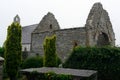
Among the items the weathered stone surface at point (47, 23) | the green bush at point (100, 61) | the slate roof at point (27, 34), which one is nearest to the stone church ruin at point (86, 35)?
the weathered stone surface at point (47, 23)

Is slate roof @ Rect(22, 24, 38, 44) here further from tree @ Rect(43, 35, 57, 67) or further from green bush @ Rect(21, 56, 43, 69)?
tree @ Rect(43, 35, 57, 67)

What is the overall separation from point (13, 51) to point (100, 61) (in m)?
6.60

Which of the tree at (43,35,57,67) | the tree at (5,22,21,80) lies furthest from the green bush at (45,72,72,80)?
the tree at (43,35,57,67)

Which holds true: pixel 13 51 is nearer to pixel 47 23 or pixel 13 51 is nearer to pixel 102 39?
pixel 102 39

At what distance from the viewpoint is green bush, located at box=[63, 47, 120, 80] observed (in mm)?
18641

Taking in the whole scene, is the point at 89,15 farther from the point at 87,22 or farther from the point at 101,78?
the point at 101,78

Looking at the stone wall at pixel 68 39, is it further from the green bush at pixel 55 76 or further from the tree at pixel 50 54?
the green bush at pixel 55 76

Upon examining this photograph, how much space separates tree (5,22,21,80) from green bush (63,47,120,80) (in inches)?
173

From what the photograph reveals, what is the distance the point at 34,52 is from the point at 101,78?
1534cm

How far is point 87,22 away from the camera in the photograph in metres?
28.8

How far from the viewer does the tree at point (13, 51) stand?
17.5m

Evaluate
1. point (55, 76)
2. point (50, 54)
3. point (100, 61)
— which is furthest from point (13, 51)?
point (100, 61)

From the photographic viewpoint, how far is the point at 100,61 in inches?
758

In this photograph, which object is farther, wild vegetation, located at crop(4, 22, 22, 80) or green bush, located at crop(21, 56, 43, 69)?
green bush, located at crop(21, 56, 43, 69)
